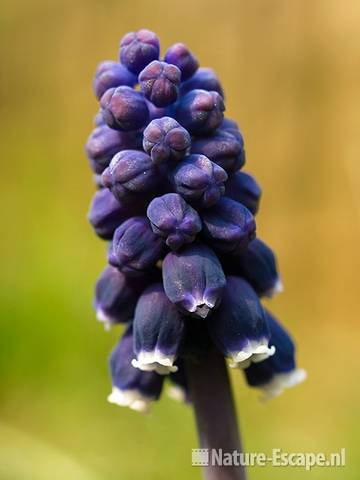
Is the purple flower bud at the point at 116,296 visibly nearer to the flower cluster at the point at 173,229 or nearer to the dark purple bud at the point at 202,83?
the flower cluster at the point at 173,229

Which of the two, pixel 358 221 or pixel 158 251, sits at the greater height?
pixel 358 221

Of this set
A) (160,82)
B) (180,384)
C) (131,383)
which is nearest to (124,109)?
(160,82)

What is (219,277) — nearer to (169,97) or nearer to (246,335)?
(246,335)

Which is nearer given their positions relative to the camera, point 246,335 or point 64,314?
point 246,335

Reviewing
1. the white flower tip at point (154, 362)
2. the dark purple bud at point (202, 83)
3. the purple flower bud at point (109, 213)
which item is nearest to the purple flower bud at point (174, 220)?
the purple flower bud at point (109, 213)

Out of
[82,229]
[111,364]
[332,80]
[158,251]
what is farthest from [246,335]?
[332,80]

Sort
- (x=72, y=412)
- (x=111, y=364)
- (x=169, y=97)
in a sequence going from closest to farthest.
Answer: (x=169, y=97), (x=111, y=364), (x=72, y=412)
